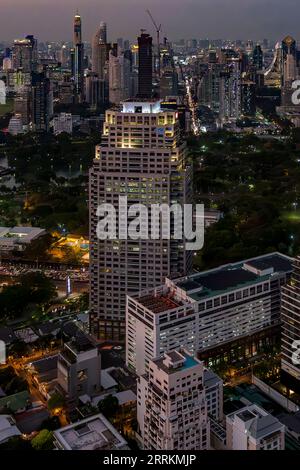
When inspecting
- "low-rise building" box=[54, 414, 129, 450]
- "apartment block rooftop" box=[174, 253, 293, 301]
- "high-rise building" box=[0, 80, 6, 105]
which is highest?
"high-rise building" box=[0, 80, 6, 105]

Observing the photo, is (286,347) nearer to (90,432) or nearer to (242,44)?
(90,432)

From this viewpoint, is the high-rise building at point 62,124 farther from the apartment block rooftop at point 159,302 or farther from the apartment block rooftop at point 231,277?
the apartment block rooftop at point 159,302

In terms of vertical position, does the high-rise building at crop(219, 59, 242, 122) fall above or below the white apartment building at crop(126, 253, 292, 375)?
above

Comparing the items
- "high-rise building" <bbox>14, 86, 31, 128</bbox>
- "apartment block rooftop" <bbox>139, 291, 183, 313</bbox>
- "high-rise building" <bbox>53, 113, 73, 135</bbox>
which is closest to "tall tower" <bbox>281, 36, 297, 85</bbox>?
"high-rise building" <bbox>53, 113, 73, 135</bbox>

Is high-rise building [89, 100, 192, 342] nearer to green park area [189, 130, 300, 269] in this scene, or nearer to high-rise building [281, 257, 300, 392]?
high-rise building [281, 257, 300, 392]

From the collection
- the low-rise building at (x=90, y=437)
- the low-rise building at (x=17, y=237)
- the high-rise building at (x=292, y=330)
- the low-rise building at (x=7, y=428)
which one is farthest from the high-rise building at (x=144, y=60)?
the low-rise building at (x=90, y=437)

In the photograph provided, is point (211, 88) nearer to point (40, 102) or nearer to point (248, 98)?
point (248, 98)

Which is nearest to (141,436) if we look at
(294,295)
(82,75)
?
(294,295)
